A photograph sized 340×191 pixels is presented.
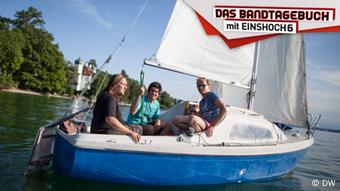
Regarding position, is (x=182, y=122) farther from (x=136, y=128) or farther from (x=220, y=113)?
(x=136, y=128)

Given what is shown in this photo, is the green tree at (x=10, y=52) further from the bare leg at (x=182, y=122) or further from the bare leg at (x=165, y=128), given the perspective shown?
the bare leg at (x=182, y=122)

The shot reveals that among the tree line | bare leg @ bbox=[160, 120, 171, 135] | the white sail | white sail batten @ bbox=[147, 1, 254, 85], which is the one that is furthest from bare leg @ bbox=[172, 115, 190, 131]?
the tree line

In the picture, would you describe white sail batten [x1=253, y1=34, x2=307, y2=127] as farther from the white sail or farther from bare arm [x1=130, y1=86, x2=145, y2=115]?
bare arm [x1=130, y1=86, x2=145, y2=115]

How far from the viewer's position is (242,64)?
7.59 m

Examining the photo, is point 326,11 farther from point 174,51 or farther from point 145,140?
point 145,140

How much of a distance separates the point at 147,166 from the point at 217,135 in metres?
1.64

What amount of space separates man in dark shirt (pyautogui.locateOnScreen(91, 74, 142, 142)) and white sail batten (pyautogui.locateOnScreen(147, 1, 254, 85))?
1.23 meters

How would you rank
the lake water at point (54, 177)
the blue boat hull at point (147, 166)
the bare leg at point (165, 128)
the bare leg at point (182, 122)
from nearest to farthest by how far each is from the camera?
the blue boat hull at point (147, 166)
the lake water at point (54, 177)
the bare leg at point (182, 122)
the bare leg at point (165, 128)

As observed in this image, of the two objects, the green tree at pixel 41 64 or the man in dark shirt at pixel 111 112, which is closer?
the man in dark shirt at pixel 111 112

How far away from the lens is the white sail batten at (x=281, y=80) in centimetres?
890

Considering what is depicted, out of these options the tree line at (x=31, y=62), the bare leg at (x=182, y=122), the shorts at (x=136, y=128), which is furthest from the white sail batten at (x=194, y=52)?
the tree line at (x=31, y=62)

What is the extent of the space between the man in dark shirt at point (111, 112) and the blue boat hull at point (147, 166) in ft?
1.35

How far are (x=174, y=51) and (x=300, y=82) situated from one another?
15.0 ft

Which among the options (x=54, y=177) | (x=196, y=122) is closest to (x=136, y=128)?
(x=196, y=122)
